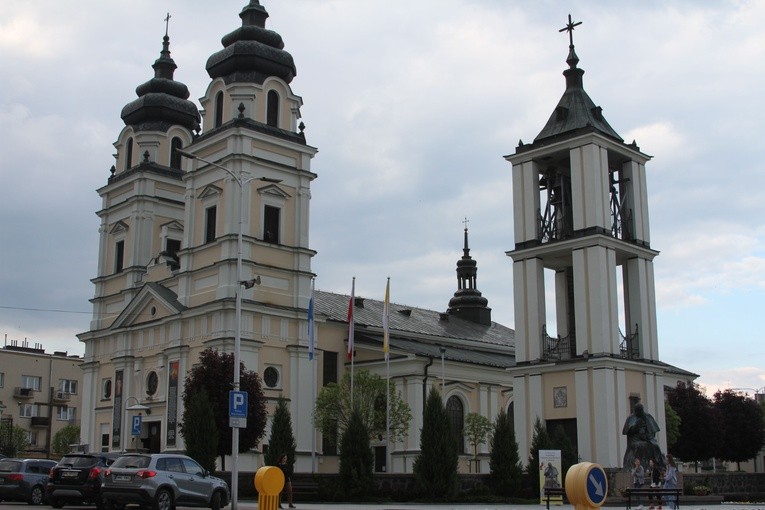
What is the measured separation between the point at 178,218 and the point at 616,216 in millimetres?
31510

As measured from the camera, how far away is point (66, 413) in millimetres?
89625

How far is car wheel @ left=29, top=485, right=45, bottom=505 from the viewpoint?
101 feet

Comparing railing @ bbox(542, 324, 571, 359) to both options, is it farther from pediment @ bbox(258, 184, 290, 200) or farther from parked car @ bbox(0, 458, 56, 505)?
parked car @ bbox(0, 458, 56, 505)

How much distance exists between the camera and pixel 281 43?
194 feet

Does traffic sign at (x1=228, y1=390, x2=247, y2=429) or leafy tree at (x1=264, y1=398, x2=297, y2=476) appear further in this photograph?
leafy tree at (x1=264, y1=398, x2=297, y2=476)

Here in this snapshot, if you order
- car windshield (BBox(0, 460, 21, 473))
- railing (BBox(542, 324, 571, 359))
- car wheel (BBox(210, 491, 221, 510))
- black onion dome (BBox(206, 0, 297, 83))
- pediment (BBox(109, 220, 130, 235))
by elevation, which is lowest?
car wheel (BBox(210, 491, 221, 510))

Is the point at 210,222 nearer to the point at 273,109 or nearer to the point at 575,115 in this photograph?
the point at 273,109

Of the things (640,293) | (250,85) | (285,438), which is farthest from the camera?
(250,85)

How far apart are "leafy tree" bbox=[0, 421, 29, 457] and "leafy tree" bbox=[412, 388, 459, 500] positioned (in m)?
46.3

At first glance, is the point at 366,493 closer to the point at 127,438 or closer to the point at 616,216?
the point at 616,216

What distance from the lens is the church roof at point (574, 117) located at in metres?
42.8

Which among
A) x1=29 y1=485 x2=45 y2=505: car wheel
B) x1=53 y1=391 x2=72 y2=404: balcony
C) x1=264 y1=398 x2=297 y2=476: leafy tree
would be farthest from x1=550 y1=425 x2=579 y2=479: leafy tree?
x1=53 y1=391 x2=72 y2=404: balcony

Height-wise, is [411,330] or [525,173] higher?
[525,173]

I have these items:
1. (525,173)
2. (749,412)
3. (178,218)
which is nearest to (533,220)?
(525,173)
